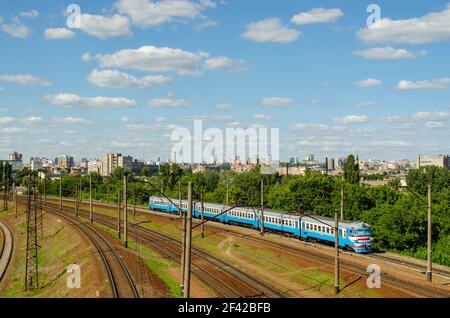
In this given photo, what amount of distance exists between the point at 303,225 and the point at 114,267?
23646mm

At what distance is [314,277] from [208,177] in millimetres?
131236

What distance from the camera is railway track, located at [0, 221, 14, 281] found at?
58.4 meters

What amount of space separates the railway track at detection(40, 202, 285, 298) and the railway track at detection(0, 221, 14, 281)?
15718mm

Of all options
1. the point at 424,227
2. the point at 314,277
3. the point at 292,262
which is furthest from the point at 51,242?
the point at 424,227

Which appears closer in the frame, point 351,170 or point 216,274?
point 216,274

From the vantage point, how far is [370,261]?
150 ft

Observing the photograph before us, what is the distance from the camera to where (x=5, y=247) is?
7112 cm

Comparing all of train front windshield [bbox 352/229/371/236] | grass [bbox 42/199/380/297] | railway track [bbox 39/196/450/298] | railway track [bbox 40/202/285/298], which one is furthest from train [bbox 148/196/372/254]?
railway track [bbox 40/202/285/298]

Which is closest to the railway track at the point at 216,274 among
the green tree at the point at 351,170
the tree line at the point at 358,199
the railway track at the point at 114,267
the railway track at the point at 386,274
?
the railway track at the point at 114,267

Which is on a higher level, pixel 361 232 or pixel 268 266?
pixel 361 232

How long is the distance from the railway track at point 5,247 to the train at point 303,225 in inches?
831

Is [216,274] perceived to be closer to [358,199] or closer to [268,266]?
[268,266]

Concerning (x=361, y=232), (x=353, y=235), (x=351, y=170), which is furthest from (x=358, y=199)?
(x=351, y=170)

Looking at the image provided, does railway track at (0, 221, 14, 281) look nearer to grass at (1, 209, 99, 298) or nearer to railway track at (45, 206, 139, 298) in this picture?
grass at (1, 209, 99, 298)
